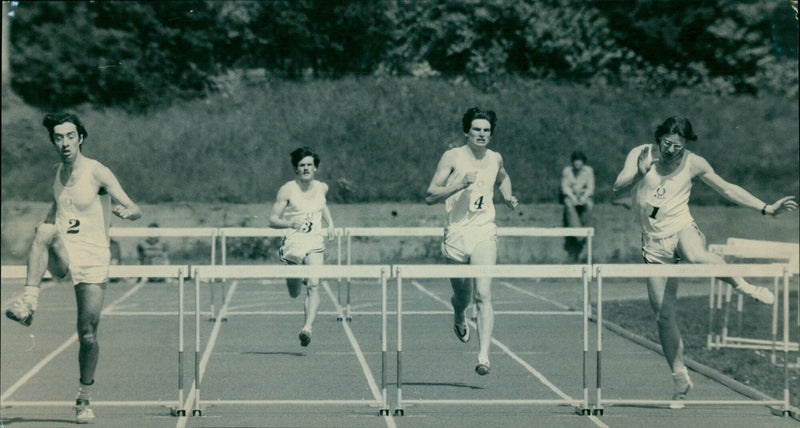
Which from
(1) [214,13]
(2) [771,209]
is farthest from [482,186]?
(1) [214,13]

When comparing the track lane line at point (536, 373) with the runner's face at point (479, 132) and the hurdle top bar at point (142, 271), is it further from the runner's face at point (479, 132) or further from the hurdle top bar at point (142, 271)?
the hurdle top bar at point (142, 271)

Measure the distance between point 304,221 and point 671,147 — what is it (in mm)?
3824

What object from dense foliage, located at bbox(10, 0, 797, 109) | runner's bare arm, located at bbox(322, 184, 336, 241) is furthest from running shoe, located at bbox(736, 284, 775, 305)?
dense foliage, located at bbox(10, 0, 797, 109)

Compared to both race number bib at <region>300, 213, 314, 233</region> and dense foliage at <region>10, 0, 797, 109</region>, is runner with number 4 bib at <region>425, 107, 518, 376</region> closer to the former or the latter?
race number bib at <region>300, 213, 314, 233</region>

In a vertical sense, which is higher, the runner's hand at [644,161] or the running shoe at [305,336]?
the runner's hand at [644,161]

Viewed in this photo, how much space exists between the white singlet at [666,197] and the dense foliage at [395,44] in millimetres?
7057

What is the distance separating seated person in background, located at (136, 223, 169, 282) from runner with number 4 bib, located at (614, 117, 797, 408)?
11368 millimetres

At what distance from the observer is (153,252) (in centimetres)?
2012

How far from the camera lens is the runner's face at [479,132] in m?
10.2

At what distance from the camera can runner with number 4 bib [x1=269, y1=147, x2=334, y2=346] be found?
39.5 feet

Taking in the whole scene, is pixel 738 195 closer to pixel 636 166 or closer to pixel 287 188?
pixel 636 166

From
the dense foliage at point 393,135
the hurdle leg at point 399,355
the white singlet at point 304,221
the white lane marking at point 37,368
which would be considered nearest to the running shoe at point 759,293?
the hurdle leg at point 399,355

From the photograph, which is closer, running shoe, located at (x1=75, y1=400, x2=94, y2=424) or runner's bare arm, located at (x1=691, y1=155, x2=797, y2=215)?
running shoe, located at (x1=75, y1=400, x2=94, y2=424)

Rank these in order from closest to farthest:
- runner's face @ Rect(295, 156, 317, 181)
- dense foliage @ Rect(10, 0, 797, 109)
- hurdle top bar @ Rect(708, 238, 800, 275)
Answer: runner's face @ Rect(295, 156, 317, 181) < hurdle top bar @ Rect(708, 238, 800, 275) < dense foliage @ Rect(10, 0, 797, 109)
